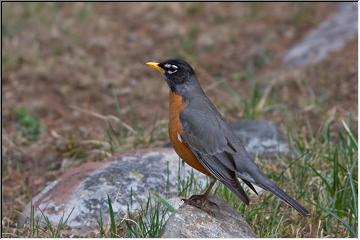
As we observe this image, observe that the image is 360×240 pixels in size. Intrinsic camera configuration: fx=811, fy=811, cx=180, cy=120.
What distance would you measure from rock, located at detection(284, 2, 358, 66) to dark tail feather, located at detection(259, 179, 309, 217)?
4853 mm

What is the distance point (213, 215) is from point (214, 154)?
1.29 feet

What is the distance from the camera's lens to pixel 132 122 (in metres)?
7.74

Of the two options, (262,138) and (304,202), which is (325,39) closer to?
(262,138)

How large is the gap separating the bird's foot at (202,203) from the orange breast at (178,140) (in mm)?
179

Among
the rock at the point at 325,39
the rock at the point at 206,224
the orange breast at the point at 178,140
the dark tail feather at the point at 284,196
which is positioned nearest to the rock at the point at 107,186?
the orange breast at the point at 178,140

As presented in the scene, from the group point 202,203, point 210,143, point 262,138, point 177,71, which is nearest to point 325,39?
point 262,138

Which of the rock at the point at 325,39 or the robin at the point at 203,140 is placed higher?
the rock at the point at 325,39

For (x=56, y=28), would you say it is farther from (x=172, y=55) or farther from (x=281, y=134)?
(x=281, y=134)

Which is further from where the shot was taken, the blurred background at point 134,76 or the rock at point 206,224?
the blurred background at point 134,76

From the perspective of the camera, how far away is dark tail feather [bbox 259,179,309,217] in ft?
14.5

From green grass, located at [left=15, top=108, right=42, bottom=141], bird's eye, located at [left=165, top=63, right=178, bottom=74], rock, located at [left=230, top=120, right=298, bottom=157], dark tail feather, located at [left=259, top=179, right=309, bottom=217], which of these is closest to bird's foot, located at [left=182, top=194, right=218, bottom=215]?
dark tail feather, located at [left=259, top=179, right=309, bottom=217]

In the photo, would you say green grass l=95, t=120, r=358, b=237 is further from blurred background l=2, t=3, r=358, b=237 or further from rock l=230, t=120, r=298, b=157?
rock l=230, t=120, r=298, b=157

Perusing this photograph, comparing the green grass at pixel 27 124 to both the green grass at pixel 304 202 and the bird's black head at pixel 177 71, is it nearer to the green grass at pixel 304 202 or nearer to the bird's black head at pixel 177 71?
the green grass at pixel 304 202

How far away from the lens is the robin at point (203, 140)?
4738 mm
